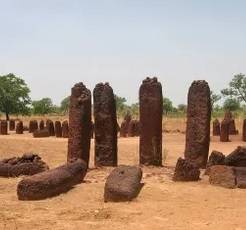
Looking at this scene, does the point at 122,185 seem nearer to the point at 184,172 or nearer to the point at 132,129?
the point at 184,172

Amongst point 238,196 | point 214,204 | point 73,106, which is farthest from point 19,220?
point 73,106

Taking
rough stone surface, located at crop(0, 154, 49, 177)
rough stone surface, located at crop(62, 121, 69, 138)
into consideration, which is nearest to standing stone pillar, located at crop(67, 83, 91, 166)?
rough stone surface, located at crop(0, 154, 49, 177)

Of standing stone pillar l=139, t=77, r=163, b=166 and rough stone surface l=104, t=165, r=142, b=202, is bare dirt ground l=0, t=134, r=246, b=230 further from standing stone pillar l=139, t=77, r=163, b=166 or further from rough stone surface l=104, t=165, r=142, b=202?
standing stone pillar l=139, t=77, r=163, b=166

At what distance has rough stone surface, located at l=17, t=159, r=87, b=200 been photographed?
35.5 ft

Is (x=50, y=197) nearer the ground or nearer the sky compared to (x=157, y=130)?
nearer the ground

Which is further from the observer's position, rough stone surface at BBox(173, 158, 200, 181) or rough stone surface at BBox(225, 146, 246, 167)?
rough stone surface at BBox(225, 146, 246, 167)

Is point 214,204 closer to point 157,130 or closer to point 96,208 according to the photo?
point 96,208

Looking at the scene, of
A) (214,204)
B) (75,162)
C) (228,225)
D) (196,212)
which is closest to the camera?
(228,225)

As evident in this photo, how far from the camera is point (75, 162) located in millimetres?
12844

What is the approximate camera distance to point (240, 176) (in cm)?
1227

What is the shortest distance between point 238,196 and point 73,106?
227 inches

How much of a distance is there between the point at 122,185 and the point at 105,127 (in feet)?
16.9

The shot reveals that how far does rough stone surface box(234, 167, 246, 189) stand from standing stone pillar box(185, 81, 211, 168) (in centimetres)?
322

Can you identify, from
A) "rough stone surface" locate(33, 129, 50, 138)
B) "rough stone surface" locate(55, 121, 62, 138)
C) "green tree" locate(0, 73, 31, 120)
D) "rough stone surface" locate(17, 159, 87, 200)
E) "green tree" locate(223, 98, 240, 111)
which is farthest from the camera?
"green tree" locate(223, 98, 240, 111)
